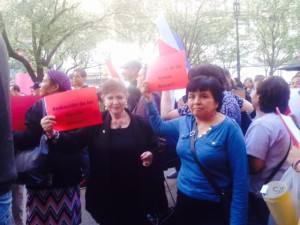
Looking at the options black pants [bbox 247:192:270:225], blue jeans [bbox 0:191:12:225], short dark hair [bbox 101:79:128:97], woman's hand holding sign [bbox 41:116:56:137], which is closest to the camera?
blue jeans [bbox 0:191:12:225]

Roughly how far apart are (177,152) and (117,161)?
1.90ft

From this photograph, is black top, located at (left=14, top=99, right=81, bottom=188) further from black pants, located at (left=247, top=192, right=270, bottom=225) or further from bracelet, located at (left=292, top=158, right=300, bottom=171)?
bracelet, located at (left=292, top=158, right=300, bottom=171)

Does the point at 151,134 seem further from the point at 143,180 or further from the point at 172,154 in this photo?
the point at 172,154

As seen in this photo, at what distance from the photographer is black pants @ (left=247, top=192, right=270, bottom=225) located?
2559 millimetres

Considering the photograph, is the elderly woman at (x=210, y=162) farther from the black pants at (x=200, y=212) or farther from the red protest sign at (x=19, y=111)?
the red protest sign at (x=19, y=111)

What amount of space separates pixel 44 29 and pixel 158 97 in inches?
339

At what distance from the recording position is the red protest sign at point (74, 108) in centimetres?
270

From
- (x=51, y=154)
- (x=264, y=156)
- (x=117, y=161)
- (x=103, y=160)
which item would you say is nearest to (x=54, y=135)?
(x=51, y=154)

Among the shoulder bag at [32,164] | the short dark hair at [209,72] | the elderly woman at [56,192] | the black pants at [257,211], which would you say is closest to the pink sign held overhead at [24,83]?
the elderly woman at [56,192]

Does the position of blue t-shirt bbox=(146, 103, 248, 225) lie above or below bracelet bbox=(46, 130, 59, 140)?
below

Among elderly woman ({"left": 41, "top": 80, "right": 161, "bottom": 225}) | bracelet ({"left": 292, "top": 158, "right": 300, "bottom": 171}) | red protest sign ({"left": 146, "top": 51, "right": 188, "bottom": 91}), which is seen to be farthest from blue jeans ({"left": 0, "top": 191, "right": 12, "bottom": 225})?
bracelet ({"left": 292, "top": 158, "right": 300, "bottom": 171})

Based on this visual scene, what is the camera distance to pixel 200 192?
2350 millimetres

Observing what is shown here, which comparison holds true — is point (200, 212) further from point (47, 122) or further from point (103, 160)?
point (47, 122)

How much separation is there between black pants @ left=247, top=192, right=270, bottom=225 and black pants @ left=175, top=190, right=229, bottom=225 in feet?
1.14
